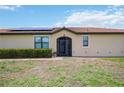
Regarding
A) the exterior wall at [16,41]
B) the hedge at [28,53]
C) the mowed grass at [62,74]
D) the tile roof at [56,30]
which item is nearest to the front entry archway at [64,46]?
the tile roof at [56,30]

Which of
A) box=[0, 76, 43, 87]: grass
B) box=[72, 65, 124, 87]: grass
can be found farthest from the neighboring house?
box=[0, 76, 43, 87]: grass

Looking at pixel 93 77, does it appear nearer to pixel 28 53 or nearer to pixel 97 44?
pixel 28 53

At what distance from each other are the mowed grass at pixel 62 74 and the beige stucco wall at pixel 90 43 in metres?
4.51

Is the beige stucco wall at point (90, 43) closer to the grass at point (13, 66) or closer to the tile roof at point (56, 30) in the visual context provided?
the tile roof at point (56, 30)

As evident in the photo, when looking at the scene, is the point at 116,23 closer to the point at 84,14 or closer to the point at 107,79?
the point at 84,14

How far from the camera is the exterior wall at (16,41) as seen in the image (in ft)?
64.5

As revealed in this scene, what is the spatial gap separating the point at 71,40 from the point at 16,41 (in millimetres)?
3675

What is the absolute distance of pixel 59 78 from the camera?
450 inches

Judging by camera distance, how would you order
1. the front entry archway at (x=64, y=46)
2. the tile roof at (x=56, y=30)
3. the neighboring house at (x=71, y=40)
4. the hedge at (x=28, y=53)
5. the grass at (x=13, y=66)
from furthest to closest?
1. the front entry archway at (x=64, y=46)
2. the neighboring house at (x=71, y=40)
3. the tile roof at (x=56, y=30)
4. the hedge at (x=28, y=53)
5. the grass at (x=13, y=66)

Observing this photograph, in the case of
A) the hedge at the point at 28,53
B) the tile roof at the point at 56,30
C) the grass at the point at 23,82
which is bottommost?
the grass at the point at 23,82

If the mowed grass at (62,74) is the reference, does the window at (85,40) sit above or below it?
above

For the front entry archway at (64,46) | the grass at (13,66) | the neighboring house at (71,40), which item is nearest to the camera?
the grass at (13,66)

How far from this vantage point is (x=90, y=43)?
790 inches

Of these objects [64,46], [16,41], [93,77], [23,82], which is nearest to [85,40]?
[64,46]
